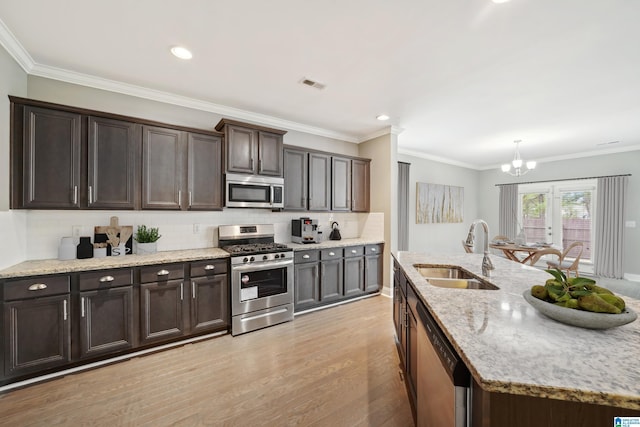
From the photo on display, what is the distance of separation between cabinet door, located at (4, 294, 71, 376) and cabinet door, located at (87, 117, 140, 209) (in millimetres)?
948

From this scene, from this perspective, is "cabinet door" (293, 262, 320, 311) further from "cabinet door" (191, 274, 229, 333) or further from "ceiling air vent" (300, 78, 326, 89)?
"ceiling air vent" (300, 78, 326, 89)

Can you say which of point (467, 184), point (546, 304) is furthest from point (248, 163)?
point (467, 184)

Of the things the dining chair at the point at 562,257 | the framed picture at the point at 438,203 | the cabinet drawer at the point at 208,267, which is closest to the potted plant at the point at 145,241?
the cabinet drawer at the point at 208,267

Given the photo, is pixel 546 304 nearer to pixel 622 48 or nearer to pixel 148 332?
pixel 622 48

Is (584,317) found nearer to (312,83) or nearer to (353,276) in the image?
(312,83)

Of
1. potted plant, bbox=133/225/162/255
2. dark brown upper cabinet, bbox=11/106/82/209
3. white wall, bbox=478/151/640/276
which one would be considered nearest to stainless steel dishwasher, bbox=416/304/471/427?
potted plant, bbox=133/225/162/255

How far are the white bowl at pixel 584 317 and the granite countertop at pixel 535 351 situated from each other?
0.04 meters

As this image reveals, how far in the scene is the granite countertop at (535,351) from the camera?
2.43ft

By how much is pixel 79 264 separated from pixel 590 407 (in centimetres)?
333

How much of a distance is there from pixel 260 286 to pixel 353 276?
1.56 metres

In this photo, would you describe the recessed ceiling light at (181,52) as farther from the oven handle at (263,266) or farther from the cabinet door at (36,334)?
the cabinet door at (36,334)

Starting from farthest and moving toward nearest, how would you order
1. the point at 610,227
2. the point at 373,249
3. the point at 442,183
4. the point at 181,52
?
the point at 442,183 < the point at 610,227 < the point at 373,249 < the point at 181,52

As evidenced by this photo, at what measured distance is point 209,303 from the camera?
2.90 meters

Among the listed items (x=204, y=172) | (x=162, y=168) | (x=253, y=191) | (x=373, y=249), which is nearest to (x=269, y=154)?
(x=253, y=191)
